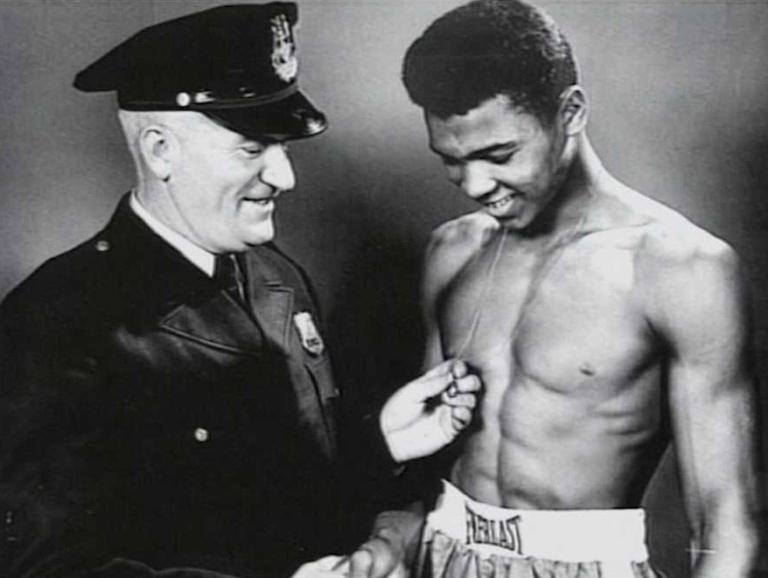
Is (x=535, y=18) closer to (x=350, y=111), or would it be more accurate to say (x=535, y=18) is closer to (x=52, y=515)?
(x=350, y=111)

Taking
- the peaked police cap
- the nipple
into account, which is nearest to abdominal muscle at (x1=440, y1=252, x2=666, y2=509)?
the nipple

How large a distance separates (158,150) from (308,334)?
19 cm

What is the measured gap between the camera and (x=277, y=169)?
0.89 m

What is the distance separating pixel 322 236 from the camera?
3.00 feet

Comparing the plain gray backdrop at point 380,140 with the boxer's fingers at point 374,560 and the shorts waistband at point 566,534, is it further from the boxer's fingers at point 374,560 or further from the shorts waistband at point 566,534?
the boxer's fingers at point 374,560

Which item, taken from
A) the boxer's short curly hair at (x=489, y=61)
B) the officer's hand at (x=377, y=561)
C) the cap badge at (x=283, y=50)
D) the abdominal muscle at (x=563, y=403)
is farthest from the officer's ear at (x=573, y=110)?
the officer's hand at (x=377, y=561)

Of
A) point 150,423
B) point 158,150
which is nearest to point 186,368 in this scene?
point 150,423

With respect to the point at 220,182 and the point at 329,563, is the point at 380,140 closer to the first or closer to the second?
the point at 220,182

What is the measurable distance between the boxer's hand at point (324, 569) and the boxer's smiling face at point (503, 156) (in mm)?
312

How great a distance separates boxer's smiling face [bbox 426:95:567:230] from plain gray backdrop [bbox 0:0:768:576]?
0.8 inches

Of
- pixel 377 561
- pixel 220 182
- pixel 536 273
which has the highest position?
pixel 220 182

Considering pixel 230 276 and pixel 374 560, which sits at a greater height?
pixel 230 276

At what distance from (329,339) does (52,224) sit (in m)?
0.25

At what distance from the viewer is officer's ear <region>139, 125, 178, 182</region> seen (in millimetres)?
872
